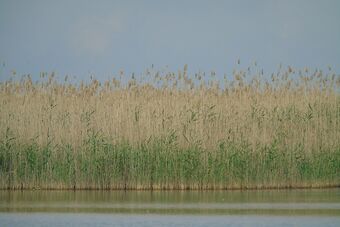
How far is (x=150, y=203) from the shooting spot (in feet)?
49.0

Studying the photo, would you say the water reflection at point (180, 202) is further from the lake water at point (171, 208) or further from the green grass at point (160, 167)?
the green grass at point (160, 167)

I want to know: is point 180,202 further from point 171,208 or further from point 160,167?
point 160,167

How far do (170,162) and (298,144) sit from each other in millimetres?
3248

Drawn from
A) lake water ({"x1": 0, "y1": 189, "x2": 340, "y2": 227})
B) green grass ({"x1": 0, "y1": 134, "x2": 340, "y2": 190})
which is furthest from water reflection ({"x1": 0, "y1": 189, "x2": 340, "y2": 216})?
green grass ({"x1": 0, "y1": 134, "x2": 340, "y2": 190})

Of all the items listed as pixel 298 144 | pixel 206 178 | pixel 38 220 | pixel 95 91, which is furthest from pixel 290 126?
pixel 38 220

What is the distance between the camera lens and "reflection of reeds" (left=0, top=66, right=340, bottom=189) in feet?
58.4

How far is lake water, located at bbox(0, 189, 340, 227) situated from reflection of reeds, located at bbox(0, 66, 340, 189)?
64cm

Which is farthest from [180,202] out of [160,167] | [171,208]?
[160,167]

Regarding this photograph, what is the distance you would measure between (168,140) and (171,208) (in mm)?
4345

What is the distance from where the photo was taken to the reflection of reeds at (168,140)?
1781 centimetres

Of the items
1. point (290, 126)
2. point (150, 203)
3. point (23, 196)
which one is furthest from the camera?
point (290, 126)

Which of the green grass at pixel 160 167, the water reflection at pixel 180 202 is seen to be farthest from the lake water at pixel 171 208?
the green grass at pixel 160 167

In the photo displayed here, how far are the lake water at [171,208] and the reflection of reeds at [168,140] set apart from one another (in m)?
0.64

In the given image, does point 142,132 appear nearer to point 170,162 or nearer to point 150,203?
point 170,162
